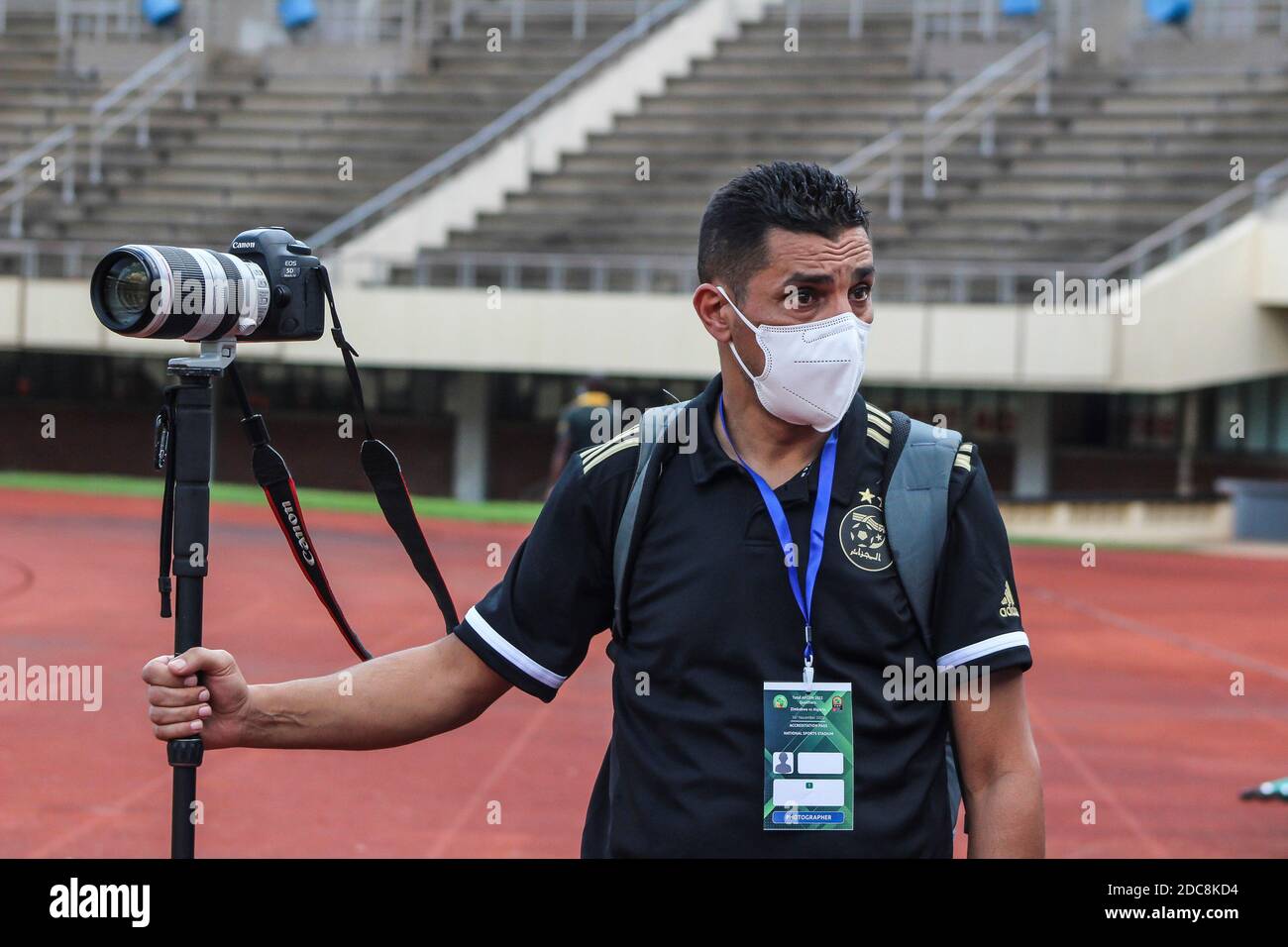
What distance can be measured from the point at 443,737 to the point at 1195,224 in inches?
808

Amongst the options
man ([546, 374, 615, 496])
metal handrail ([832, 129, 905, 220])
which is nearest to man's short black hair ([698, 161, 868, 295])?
man ([546, 374, 615, 496])

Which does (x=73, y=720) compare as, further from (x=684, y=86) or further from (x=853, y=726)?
(x=684, y=86)

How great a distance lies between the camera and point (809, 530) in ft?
8.81

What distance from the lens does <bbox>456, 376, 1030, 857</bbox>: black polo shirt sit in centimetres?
263

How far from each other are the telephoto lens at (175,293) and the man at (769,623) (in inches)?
19.8

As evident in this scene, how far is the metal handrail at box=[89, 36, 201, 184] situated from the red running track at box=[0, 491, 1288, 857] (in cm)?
1993

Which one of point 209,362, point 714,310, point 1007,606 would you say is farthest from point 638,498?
point 209,362

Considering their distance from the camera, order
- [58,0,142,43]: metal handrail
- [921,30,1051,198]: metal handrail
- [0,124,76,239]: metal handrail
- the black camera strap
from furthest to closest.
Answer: [58,0,142,43]: metal handrail < [0,124,76,239]: metal handrail < [921,30,1051,198]: metal handrail < the black camera strap

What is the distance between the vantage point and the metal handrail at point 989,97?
104ft

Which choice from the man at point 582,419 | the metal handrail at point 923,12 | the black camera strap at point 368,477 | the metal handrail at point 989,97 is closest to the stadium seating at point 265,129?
the metal handrail at point 923,12

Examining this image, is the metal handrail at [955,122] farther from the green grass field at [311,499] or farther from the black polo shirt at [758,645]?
the black polo shirt at [758,645]

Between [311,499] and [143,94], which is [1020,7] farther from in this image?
[311,499]

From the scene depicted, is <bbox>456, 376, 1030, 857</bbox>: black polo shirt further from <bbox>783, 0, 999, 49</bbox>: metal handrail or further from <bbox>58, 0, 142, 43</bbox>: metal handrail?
<bbox>58, 0, 142, 43</bbox>: metal handrail

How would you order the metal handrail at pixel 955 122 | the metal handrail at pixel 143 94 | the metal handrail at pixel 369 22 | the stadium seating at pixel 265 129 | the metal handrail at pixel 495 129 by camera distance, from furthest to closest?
1. the metal handrail at pixel 369 22
2. the metal handrail at pixel 143 94
3. the stadium seating at pixel 265 129
4. the metal handrail at pixel 495 129
5. the metal handrail at pixel 955 122
